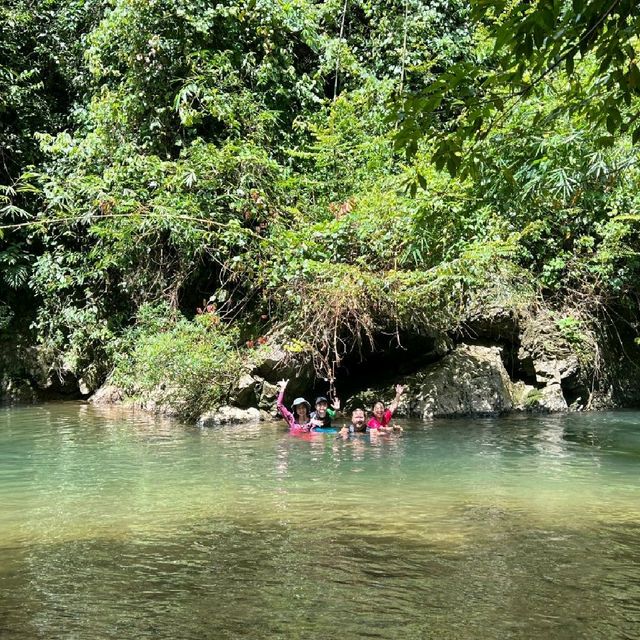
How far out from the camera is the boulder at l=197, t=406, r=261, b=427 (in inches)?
468

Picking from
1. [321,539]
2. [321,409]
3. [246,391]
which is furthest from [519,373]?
[321,539]

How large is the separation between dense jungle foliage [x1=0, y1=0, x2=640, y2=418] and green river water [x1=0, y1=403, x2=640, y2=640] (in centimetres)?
335

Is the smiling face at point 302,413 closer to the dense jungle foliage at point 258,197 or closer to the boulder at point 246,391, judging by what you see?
the dense jungle foliage at point 258,197

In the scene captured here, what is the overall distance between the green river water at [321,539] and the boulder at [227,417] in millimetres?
2001

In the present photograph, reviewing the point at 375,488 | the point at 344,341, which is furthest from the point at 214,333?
the point at 375,488

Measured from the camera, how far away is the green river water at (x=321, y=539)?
12.4ft

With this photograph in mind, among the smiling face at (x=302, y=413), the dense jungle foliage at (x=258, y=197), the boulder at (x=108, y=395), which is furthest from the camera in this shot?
the boulder at (x=108, y=395)

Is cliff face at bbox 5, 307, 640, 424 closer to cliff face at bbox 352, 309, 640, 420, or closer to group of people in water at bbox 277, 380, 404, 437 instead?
cliff face at bbox 352, 309, 640, 420

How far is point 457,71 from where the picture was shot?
9.10 feet

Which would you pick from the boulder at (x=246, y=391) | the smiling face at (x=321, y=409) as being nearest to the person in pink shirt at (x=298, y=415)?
the smiling face at (x=321, y=409)

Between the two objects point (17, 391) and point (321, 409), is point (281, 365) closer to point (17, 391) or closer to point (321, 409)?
point (321, 409)

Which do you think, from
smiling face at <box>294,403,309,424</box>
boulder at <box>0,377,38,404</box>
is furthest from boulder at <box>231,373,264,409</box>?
boulder at <box>0,377,38,404</box>

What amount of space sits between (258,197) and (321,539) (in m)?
9.15

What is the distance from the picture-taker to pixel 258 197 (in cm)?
1351
